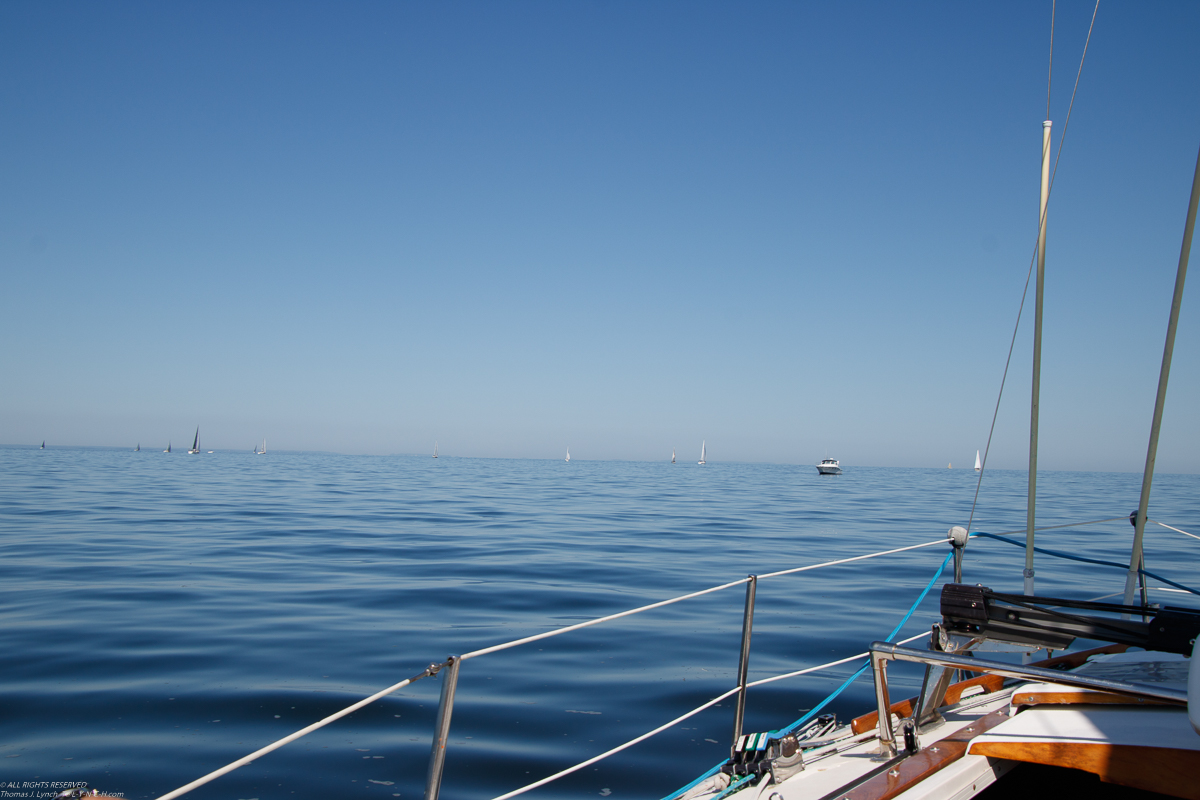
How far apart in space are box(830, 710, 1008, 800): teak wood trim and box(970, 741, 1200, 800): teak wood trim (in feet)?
0.74

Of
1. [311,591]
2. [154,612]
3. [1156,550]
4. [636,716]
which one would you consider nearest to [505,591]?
[311,591]

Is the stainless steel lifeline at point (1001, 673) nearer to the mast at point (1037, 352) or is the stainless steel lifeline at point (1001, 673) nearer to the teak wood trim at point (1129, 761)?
the teak wood trim at point (1129, 761)

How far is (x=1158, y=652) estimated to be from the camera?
3.31m

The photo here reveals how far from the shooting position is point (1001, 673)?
7.33ft

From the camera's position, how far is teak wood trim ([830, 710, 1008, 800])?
252 centimetres

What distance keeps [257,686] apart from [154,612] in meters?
3.31

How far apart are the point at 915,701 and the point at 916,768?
1.65 m

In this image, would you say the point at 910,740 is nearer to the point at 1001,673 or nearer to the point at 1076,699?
the point at 1076,699

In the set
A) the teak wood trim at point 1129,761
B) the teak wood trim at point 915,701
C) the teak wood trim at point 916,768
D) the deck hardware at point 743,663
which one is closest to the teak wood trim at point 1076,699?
the teak wood trim at point 916,768

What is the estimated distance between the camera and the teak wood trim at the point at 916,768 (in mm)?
2523

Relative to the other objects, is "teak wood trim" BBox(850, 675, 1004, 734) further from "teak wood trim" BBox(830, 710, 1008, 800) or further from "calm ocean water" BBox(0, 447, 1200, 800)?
"calm ocean water" BBox(0, 447, 1200, 800)

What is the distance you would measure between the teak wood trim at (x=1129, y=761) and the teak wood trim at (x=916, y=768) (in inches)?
8.9

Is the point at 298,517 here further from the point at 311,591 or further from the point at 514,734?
the point at 514,734

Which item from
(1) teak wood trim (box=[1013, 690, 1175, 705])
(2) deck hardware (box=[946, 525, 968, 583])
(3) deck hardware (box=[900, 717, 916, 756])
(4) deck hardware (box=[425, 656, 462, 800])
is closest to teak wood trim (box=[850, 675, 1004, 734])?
(3) deck hardware (box=[900, 717, 916, 756])
